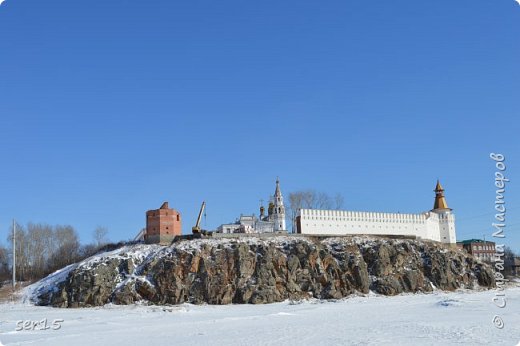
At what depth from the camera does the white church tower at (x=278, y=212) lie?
249 ft

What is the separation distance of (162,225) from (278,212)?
772 inches

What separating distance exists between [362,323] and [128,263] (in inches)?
1182

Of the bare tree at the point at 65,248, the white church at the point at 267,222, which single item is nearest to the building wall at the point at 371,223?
the white church at the point at 267,222

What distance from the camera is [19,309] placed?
48.8 metres

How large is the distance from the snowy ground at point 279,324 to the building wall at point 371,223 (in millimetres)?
19489

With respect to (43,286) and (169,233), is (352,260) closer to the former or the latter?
(169,233)

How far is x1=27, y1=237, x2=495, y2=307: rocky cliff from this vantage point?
52531 millimetres

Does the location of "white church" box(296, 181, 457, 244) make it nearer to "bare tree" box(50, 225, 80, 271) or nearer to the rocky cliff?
the rocky cliff

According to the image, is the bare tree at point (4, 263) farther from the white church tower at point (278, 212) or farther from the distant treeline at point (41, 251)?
the white church tower at point (278, 212)

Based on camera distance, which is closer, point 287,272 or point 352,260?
point 287,272

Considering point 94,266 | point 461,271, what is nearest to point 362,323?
point 94,266

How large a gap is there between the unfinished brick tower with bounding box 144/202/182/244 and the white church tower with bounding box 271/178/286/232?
16267 millimetres

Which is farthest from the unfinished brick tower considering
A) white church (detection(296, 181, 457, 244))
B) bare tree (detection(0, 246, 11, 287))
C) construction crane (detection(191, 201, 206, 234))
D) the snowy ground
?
bare tree (detection(0, 246, 11, 287))

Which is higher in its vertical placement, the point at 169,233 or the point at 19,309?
the point at 169,233
